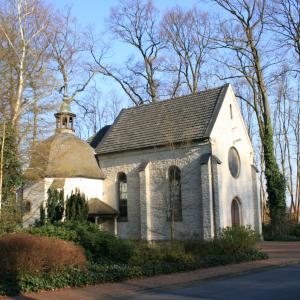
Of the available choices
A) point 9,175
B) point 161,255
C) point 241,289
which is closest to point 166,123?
point 9,175

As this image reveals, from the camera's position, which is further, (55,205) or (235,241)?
(55,205)

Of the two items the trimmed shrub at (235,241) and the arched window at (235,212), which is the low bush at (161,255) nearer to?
the trimmed shrub at (235,241)

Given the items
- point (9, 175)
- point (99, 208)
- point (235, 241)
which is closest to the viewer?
point (235, 241)

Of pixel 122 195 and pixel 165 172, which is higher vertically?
pixel 165 172

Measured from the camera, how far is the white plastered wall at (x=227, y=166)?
30203 millimetres

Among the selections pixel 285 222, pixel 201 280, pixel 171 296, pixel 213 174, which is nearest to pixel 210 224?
pixel 213 174

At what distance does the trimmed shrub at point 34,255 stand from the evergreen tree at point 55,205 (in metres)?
12.0

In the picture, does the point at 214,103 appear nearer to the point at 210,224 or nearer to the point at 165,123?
the point at 165,123

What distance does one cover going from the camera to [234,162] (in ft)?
107

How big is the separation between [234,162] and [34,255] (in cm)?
2076

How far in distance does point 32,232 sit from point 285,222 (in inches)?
953

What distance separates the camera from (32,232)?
1848cm

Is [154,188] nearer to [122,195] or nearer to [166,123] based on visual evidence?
[122,195]

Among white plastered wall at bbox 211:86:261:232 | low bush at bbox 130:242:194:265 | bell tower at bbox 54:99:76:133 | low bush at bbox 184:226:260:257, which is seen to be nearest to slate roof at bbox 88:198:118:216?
bell tower at bbox 54:99:76:133
